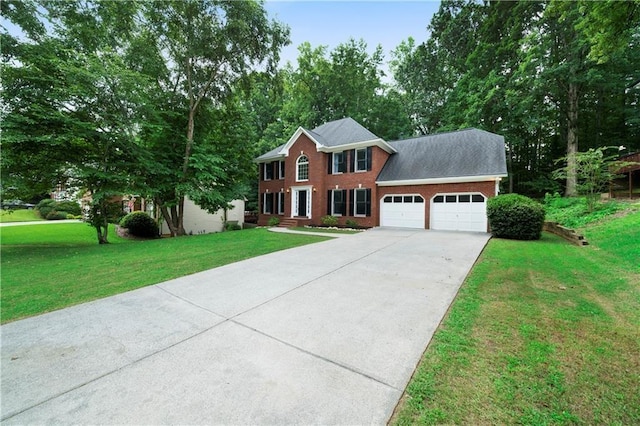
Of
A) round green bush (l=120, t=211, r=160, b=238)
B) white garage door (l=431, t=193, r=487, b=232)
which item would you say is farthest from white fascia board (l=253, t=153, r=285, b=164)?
white garage door (l=431, t=193, r=487, b=232)

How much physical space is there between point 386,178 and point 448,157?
3682 mm

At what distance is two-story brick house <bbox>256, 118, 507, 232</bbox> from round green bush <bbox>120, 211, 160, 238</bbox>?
27.1 ft

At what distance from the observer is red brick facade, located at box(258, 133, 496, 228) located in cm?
1448

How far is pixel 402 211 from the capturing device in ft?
50.5

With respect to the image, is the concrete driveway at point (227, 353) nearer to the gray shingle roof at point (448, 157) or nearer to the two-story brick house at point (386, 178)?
the two-story brick house at point (386, 178)

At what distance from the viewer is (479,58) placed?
20406mm

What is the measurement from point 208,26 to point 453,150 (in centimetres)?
1524

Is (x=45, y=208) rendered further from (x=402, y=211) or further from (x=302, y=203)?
(x=402, y=211)

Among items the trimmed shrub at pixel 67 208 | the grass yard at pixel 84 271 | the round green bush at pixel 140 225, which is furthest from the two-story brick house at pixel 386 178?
the trimmed shrub at pixel 67 208

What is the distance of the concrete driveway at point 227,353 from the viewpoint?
2.04 m

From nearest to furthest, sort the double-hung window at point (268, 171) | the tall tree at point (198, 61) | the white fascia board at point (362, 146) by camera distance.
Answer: the tall tree at point (198, 61), the white fascia board at point (362, 146), the double-hung window at point (268, 171)

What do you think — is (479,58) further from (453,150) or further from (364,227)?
(364,227)

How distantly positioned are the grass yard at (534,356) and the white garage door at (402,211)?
31.3 feet

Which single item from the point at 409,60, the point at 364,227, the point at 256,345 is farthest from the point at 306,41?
the point at 256,345
